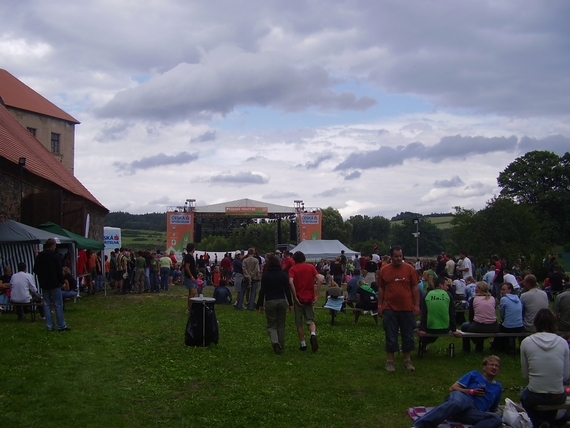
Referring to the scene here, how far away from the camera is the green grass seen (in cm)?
676

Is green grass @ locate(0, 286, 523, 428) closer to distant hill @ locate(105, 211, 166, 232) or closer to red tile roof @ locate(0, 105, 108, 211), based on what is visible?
red tile roof @ locate(0, 105, 108, 211)

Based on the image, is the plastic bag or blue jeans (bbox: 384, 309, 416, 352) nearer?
the plastic bag

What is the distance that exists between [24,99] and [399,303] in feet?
144

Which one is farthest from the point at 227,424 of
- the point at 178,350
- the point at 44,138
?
the point at 44,138

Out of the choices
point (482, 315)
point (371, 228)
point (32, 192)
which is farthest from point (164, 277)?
point (371, 228)

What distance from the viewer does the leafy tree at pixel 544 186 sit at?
179 ft

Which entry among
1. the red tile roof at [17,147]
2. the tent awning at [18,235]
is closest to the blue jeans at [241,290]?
the tent awning at [18,235]

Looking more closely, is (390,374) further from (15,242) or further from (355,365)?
(15,242)

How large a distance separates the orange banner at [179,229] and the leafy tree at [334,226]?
46.3m

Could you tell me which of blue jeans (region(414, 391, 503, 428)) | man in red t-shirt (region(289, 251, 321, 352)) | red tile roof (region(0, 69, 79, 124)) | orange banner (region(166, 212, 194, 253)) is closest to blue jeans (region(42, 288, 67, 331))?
man in red t-shirt (region(289, 251, 321, 352))

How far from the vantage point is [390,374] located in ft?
29.7

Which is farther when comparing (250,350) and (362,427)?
(250,350)

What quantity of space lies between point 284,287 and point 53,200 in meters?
16.1

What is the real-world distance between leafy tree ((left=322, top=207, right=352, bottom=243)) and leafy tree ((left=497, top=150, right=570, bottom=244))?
3695 centimetres
